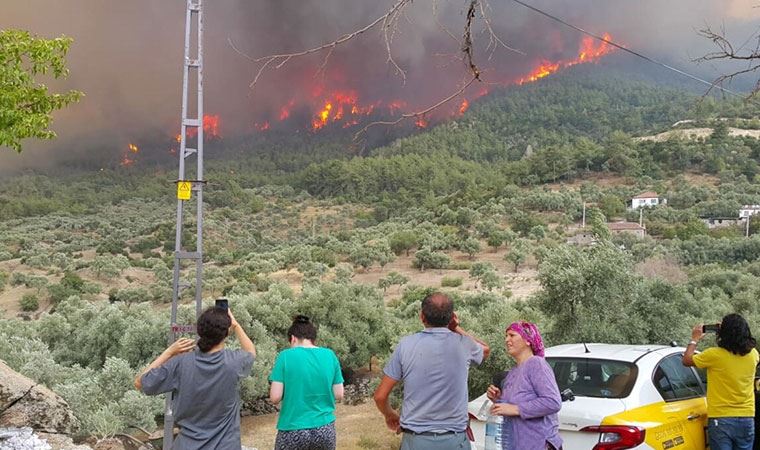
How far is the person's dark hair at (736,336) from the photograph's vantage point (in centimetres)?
454

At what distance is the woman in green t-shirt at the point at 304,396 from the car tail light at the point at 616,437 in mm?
1634

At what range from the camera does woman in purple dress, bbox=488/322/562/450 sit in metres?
3.39

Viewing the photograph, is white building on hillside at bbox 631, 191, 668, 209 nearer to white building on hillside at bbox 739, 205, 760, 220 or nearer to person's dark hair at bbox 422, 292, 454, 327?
white building on hillside at bbox 739, 205, 760, 220

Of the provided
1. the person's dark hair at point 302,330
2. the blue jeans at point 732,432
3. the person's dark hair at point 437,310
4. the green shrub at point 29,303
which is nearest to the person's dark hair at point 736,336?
the blue jeans at point 732,432

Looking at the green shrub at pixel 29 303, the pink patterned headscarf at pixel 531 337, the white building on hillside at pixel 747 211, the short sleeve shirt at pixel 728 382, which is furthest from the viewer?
the white building on hillside at pixel 747 211

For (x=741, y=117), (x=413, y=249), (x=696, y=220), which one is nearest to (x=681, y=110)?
(x=741, y=117)

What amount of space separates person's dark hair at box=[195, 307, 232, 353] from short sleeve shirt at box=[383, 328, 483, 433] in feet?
2.84

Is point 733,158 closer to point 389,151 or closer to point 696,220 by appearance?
point 696,220

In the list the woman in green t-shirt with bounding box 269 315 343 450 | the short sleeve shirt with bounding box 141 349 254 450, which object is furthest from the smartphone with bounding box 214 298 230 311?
the woman in green t-shirt with bounding box 269 315 343 450

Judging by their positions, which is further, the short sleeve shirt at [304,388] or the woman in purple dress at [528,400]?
the short sleeve shirt at [304,388]

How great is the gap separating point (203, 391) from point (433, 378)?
44.8 inches

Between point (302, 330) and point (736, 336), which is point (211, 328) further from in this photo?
point (736, 336)

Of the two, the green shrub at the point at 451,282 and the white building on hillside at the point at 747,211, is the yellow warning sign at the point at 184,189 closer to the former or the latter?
the green shrub at the point at 451,282

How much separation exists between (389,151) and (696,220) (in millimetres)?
63963
